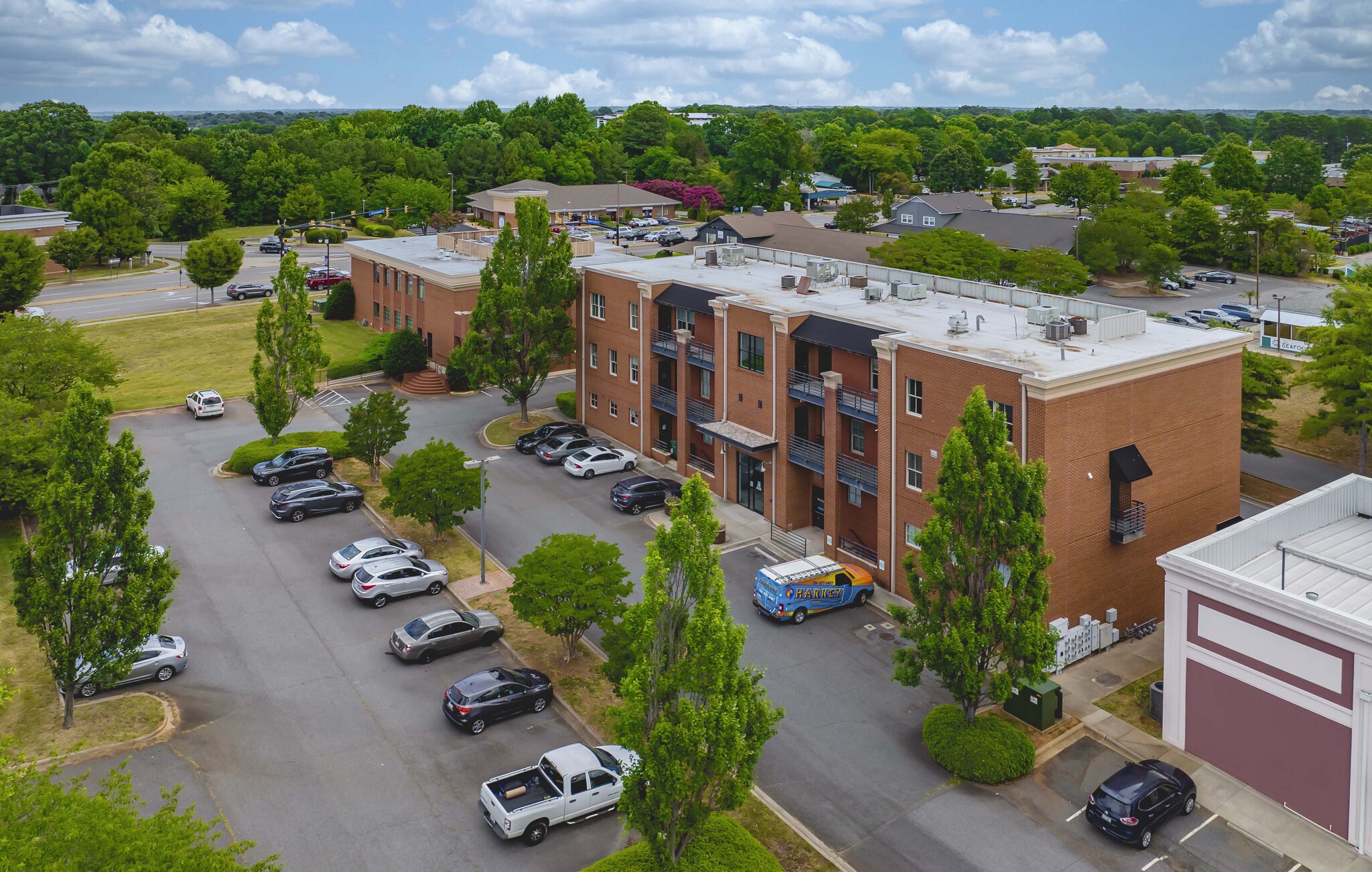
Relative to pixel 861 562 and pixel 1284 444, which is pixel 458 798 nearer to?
pixel 861 562

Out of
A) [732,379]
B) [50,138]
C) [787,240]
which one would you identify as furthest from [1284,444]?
[50,138]

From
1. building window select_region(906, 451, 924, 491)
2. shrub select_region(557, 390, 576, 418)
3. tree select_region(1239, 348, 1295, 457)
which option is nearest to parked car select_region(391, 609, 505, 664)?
building window select_region(906, 451, 924, 491)

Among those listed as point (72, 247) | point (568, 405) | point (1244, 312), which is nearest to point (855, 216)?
point (1244, 312)

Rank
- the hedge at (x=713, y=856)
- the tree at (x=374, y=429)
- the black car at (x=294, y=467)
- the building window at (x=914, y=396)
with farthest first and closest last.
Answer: the black car at (x=294, y=467), the tree at (x=374, y=429), the building window at (x=914, y=396), the hedge at (x=713, y=856)

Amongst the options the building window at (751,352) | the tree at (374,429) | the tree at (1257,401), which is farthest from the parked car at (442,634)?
the tree at (1257,401)

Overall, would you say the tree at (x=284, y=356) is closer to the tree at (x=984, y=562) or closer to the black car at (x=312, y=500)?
the black car at (x=312, y=500)

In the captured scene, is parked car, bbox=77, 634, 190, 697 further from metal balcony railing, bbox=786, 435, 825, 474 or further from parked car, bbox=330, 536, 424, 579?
metal balcony railing, bbox=786, 435, 825, 474
